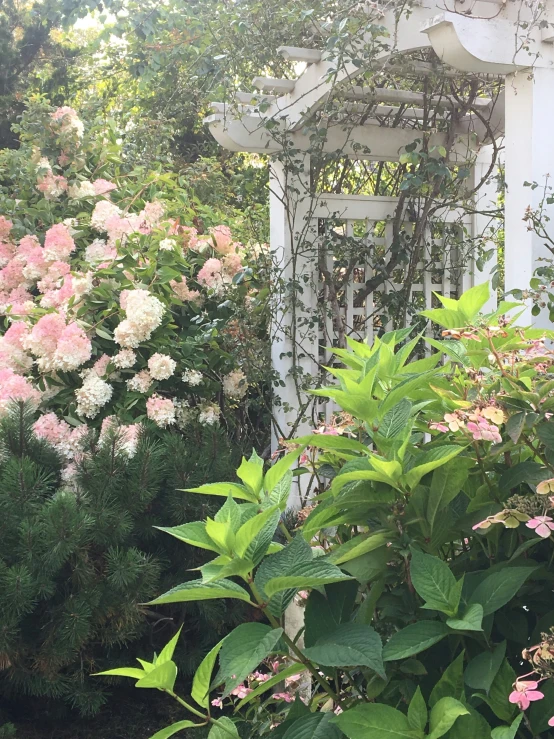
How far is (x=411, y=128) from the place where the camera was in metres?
3.79

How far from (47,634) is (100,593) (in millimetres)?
173

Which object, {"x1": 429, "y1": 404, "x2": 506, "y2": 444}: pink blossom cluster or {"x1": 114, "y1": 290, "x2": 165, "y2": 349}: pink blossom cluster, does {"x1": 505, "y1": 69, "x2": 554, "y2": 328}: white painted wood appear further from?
{"x1": 429, "y1": 404, "x2": 506, "y2": 444}: pink blossom cluster

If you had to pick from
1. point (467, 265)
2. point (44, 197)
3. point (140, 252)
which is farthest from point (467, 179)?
point (44, 197)

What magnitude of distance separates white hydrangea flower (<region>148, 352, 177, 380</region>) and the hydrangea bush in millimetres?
1701

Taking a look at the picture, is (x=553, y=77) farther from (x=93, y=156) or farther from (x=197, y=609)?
(x=93, y=156)

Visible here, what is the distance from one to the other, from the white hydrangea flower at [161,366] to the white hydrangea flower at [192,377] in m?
0.13

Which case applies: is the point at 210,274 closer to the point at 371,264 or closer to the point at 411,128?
the point at 371,264

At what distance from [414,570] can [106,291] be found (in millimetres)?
2232

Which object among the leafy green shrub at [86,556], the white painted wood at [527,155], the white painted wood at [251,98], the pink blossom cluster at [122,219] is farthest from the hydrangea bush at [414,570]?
the white painted wood at [251,98]

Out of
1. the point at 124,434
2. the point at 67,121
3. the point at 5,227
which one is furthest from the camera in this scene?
the point at 67,121

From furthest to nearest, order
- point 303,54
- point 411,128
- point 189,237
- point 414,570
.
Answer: point 411,128 < point 189,237 < point 303,54 < point 414,570

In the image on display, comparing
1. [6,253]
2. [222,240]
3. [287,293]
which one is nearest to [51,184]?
[6,253]

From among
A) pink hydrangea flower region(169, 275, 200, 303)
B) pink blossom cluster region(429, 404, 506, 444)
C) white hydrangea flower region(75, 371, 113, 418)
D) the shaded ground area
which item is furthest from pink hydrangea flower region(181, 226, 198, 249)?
pink blossom cluster region(429, 404, 506, 444)

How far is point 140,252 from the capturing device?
2.99 metres
